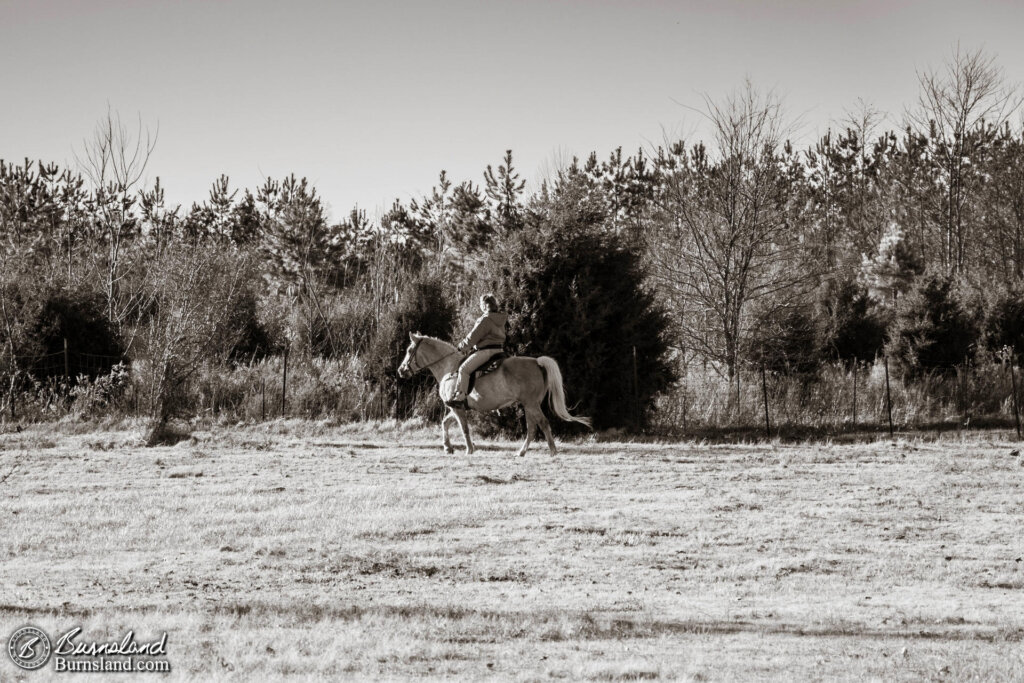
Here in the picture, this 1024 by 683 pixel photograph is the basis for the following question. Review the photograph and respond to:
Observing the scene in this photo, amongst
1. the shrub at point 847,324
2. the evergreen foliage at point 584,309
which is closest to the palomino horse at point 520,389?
the evergreen foliage at point 584,309

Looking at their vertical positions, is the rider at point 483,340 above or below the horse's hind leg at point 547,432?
above

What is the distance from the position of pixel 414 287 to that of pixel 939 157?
28.1 meters

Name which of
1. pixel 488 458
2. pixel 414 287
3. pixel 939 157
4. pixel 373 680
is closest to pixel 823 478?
pixel 488 458

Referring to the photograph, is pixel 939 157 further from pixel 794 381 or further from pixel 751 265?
pixel 794 381

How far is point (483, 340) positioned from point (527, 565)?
7883 millimetres

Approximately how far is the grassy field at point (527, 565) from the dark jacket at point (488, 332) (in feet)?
6.20

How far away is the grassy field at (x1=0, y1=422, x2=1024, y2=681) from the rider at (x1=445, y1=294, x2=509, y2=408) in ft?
4.79

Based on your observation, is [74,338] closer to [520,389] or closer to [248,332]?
[248,332]

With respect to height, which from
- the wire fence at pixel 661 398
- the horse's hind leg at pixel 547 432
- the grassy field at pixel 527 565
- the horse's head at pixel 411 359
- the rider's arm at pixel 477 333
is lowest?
the grassy field at pixel 527 565

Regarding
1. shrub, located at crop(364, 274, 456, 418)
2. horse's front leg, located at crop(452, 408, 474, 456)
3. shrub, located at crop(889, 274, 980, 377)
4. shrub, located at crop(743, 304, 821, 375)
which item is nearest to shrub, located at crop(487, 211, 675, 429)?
horse's front leg, located at crop(452, 408, 474, 456)

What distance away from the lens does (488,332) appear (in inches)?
653

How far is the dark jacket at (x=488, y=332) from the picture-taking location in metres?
16.5

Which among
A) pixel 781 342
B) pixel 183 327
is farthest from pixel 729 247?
pixel 183 327

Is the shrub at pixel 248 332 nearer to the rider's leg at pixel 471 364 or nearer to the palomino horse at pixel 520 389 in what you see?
the palomino horse at pixel 520 389
